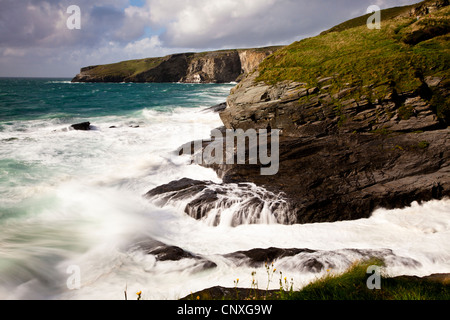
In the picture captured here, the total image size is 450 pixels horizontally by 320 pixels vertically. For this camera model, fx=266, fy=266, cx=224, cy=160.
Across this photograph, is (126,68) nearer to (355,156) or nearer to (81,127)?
(81,127)

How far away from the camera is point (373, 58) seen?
47.4 feet

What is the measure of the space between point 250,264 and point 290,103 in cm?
978

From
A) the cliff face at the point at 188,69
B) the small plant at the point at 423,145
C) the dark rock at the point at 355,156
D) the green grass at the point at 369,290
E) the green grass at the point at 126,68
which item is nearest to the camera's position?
the green grass at the point at 369,290

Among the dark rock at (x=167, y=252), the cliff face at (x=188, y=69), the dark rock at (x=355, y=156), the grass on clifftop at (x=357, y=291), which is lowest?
the dark rock at (x=167, y=252)

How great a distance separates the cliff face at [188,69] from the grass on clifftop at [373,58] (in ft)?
414

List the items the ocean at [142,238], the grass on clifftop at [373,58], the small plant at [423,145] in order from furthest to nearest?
the grass on clifftop at [373,58]
the small plant at [423,145]
the ocean at [142,238]

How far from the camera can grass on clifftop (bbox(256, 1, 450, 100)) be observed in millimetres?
12984

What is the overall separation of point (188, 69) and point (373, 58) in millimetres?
154423

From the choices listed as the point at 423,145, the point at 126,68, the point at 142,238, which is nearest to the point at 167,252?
the point at 142,238

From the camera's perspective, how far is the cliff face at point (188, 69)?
484 ft

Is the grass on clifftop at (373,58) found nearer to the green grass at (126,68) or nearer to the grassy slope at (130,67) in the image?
the grassy slope at (130,67)

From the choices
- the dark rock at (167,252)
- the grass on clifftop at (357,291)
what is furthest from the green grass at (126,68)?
the grass on clifftop at (357,291)

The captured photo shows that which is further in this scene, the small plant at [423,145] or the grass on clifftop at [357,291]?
the small plant at [423,145]

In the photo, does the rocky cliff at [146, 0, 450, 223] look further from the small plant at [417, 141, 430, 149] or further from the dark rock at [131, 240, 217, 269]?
the dark rock at [131, 240, 217, 269]
